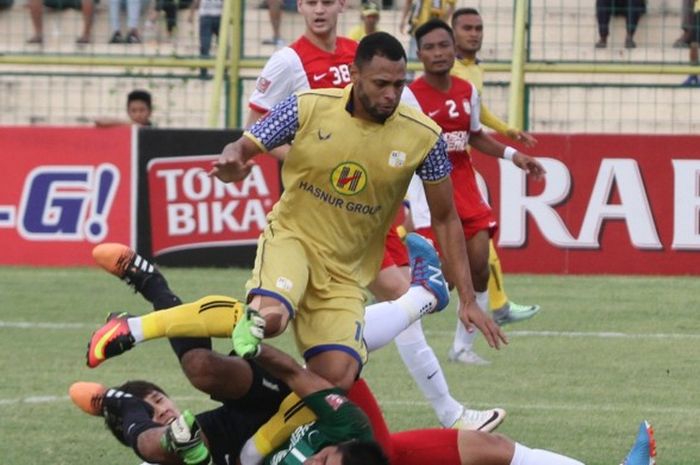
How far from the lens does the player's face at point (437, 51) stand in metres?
10.9

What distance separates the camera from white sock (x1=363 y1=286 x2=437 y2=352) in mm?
8367

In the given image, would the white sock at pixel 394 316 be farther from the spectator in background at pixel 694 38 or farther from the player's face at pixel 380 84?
the spectator in background at pixel 694 38

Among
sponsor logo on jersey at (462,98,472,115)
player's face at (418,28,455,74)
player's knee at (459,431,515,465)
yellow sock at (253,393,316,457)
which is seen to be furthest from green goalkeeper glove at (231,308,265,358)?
sponsor logo on jersey at (462,98,472,115)

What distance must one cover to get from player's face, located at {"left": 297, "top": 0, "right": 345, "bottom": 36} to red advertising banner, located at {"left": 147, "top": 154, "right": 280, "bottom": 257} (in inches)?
260

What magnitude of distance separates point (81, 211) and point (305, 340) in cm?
885

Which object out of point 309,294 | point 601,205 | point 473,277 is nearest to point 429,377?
point 309,294

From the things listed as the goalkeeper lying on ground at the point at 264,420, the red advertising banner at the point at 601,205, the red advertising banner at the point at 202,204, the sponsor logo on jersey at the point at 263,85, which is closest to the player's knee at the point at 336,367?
the goalkeeper lying on ground at the point at 264,420

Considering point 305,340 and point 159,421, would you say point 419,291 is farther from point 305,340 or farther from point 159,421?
point 159,421

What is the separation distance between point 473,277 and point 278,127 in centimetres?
413

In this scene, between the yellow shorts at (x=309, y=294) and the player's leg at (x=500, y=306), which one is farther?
the player's leg at (x=500, y=306)

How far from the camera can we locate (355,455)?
6.18 meters

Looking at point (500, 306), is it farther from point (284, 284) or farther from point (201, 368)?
point (201, 368)

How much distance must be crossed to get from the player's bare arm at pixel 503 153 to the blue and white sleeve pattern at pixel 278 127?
130 inches

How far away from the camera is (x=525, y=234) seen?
16.1 meters
